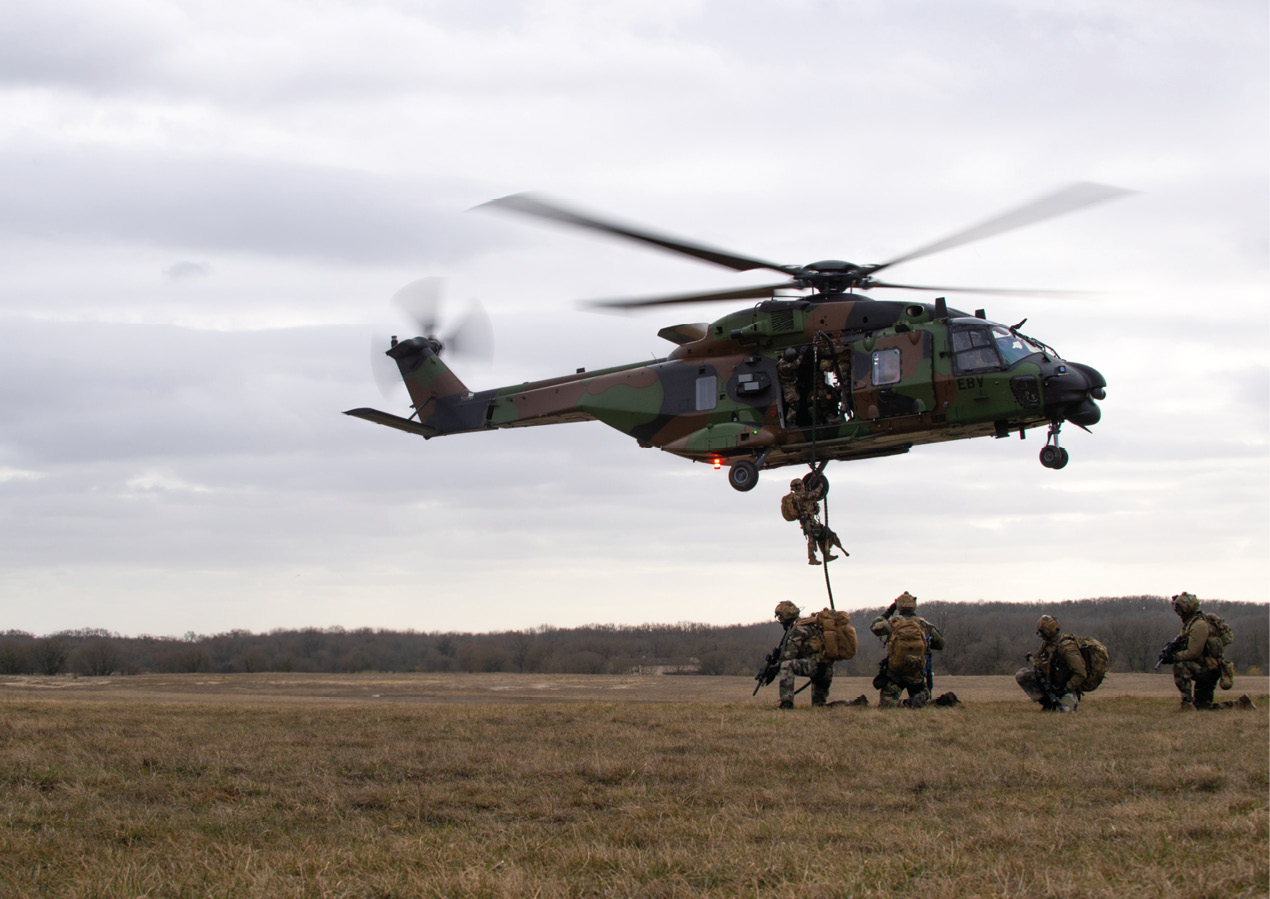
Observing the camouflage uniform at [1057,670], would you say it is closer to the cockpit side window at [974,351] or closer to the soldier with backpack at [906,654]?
the soldier with backpack at [906,654]

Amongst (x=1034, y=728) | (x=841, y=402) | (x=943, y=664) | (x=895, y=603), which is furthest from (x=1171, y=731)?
(x=943, y=664)

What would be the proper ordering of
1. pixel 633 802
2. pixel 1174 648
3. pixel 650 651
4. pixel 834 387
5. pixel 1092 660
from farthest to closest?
pixel 650 651 → pixel 834 387 → pixel 1174 648 → pixel 1092 660 → pixel 633 802

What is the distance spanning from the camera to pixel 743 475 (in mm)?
21531

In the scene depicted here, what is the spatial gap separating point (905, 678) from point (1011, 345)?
268 inches

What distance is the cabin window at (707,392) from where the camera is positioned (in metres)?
22.2

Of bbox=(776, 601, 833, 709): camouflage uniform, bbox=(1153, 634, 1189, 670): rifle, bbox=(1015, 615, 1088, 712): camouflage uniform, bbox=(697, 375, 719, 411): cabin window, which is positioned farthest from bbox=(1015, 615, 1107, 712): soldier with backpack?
bbox=(697, 375, 719, 411): cabin window

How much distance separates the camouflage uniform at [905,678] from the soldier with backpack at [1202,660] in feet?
9.74

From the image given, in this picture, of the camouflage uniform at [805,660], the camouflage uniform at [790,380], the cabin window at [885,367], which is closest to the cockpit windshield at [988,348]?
the cabin window at [885,367]

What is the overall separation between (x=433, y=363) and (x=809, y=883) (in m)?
22.1

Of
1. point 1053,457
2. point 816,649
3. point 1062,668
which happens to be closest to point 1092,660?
point 1062,668

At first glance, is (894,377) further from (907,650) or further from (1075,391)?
(907,650)

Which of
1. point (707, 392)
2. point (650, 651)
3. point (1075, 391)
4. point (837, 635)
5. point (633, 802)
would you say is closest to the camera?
point (633, 802)

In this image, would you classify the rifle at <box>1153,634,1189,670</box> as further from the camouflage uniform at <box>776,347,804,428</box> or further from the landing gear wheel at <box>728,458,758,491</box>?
the landing gear wheel at <box>728,458,758,491</box>

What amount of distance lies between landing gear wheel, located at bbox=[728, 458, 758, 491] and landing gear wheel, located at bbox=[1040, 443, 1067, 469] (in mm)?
4938
